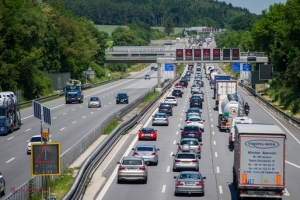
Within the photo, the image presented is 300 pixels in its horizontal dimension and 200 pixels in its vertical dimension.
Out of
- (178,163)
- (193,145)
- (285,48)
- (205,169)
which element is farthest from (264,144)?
(285,48)

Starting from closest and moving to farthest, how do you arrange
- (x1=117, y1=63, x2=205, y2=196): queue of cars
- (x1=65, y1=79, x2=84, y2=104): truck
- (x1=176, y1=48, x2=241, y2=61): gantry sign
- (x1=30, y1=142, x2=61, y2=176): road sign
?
(x1=30, y1=142, x2=61, y2=176): road sign → (x1=117, y1=63, x2=205, y2=196): queue of cars → (x1=65, y1=79, x2=84, y2=104): truck → (x1=176, y1=48, x2=241, y2=61): gantry sign

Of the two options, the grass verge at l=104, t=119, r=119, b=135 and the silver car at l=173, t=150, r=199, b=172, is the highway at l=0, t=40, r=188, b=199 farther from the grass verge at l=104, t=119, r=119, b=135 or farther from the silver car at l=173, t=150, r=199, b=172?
the silver car at l=173, t=150, r=199, b=172

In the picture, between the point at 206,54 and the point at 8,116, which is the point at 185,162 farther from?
the point at 206,54

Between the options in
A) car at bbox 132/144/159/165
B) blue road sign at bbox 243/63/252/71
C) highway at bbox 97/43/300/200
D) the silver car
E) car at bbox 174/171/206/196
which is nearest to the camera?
car at bbox 174/171/206/196

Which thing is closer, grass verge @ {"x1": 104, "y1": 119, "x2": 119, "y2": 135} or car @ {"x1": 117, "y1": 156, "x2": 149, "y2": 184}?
car @ {"x1": 117, "y1": 156, "x2": 149, "y2": 184}

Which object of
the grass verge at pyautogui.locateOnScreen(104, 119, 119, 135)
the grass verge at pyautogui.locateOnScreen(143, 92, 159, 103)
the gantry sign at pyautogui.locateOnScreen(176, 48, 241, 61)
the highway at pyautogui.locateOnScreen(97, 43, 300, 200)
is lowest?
the highway at pyautogui.locateOnScreen(97, 43, 300, 200)

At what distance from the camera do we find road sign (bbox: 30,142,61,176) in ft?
85.0

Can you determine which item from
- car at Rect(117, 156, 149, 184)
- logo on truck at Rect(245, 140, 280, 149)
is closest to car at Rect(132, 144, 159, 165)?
car at Rect(117, 156, 149, 184)

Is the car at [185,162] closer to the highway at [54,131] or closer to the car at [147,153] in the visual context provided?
the car at [147,153]

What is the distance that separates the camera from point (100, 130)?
5569 centimetres

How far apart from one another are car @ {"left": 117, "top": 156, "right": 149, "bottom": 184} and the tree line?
149ft

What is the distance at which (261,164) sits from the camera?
31453 mm

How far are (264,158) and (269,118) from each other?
141 ft

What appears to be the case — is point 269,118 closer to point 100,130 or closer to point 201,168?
point 100,130
